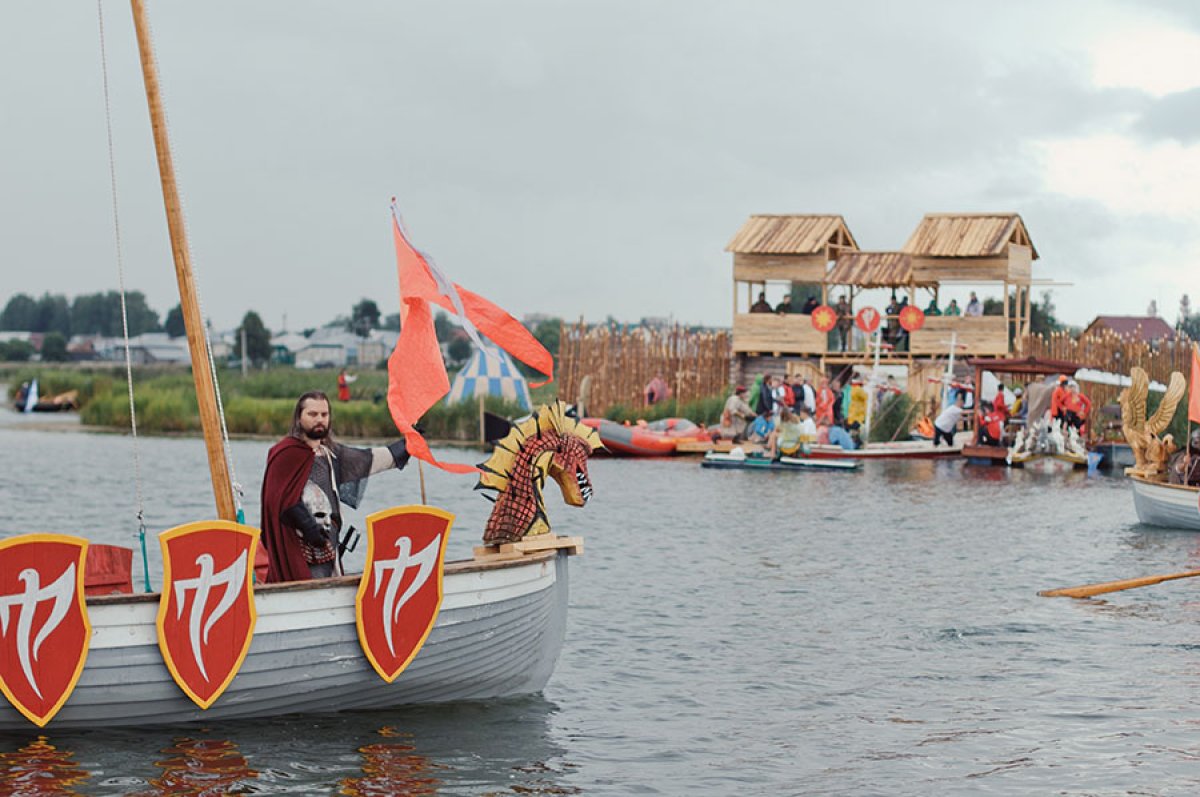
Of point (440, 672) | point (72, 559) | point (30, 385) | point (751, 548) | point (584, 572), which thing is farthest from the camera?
point (30, 385)

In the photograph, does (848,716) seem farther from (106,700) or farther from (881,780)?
(106,700)

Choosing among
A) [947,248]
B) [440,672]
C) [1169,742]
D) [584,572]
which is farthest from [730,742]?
[947,248]

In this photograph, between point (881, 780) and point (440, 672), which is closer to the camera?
point (881, 780)

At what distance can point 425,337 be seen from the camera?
1127 centimetres

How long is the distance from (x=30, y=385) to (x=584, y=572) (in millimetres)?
53672

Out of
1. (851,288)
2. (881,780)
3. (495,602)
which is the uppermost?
(851,288)

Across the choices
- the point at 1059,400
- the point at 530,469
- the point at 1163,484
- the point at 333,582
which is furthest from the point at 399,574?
the point at 1059,400

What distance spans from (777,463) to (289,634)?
83.7ft

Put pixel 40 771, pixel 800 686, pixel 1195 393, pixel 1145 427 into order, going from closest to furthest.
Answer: pixel 40 771 < pixel 800 686 < pixel 1195 393 < pixel 1145 427

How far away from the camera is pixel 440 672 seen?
37.2 feet

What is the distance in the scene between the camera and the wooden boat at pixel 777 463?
3528cm

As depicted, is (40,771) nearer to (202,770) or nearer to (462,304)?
(202,770)

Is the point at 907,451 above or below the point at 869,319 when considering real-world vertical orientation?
below

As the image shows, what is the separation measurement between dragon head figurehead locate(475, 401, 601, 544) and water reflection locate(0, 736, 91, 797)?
3.17 metres
